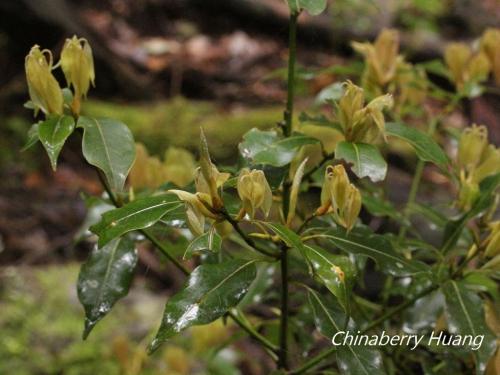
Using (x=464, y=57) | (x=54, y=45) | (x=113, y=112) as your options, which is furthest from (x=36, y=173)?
(x=464, y=57)

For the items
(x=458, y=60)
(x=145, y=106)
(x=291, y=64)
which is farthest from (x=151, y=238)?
(x=145, y=106)

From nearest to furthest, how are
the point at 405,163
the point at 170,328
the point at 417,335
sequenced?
the point at 170,328 < the point at 417,335 < the point at 405,163

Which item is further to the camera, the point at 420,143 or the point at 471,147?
the point at 471,147

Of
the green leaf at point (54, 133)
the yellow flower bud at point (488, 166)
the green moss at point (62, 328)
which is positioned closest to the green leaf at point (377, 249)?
the yellow flower bud at point (488, 166)

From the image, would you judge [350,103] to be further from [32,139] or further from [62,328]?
[62,328]

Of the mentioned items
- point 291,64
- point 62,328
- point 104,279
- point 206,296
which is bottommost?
point 62,328

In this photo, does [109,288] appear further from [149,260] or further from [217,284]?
[149,260]
